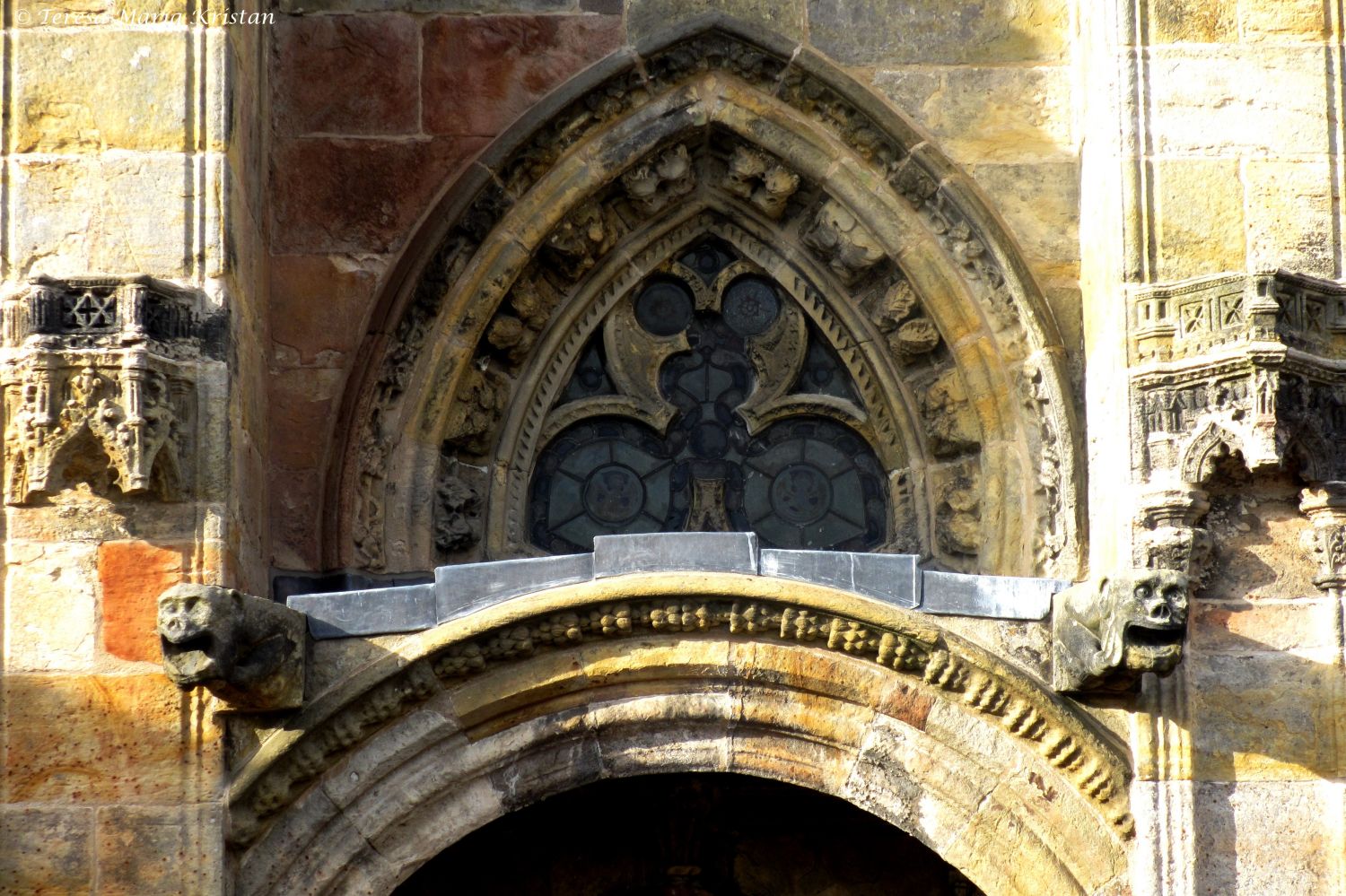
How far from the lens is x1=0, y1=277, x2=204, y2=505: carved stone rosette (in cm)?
711

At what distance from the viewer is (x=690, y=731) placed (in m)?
7.26

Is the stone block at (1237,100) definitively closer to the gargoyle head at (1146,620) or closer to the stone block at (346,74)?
the gargoyle head at (1146,620)

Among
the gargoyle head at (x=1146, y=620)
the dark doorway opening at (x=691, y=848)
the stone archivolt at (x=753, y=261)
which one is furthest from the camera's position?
the stone archivolt at (x=753, y=261)

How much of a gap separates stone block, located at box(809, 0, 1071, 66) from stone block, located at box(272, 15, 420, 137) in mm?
1544

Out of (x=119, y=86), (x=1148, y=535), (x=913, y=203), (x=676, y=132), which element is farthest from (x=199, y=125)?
(x=1148, y=535)

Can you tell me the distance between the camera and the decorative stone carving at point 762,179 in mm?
8688

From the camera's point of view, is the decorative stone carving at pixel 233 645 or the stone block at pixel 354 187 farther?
the stone block at pixel 354 187

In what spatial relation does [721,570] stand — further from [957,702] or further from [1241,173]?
[1241,173]

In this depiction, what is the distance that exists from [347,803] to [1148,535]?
2.69m

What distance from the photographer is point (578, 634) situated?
7203mm

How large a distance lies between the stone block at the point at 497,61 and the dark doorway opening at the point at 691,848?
2534 millimetres

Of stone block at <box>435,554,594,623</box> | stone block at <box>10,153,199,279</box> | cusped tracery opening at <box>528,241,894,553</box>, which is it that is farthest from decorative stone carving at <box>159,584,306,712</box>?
cusped tracery opening at <box>528,241,894,553</box>

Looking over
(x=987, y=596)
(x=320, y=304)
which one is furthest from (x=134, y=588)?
(x=987, y=596)

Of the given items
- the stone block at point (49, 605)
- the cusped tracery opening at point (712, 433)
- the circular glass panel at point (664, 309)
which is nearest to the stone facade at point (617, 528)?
the stone block at point (49, 605)
